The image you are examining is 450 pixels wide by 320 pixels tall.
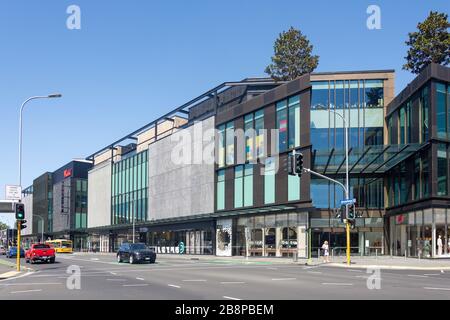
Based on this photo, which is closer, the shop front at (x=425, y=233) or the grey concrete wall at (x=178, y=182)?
the shop front at (x=425, y=233)

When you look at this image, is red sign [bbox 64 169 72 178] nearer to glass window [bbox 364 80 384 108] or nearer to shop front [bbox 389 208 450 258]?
glass window [bbox 364 80 384 108]

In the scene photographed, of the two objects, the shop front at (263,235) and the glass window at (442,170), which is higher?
the glass window at (442,170)

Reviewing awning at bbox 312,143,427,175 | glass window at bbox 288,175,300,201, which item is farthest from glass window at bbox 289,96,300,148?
glass window at bbox 288,175,300,201

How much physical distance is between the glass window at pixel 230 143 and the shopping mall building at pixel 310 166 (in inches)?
4.3

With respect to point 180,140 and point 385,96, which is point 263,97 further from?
point 180,140

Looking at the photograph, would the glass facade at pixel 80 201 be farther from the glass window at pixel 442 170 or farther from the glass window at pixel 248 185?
the glass window at pixel 442 170

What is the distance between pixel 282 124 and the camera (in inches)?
2200

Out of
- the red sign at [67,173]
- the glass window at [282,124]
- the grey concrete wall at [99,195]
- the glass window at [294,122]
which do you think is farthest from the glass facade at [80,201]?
the glass window at [294,122]

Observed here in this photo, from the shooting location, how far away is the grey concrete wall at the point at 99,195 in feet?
326

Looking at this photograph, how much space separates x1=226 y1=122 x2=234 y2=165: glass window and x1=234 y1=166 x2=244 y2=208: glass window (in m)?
1.39

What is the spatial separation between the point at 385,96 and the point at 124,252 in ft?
97.6

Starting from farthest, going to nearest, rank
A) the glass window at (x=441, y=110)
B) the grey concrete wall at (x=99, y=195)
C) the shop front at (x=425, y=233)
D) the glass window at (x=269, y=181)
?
1. the grey concrete wall at (x=99, y=195)
2. the glass window at (x=269, y=181)
3. the glass window at (x=441, y=110)
4. the shop front at (x=425, y=233)

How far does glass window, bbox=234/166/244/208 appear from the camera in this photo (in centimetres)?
6103

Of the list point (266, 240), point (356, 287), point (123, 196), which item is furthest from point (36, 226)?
point (356, 287)
